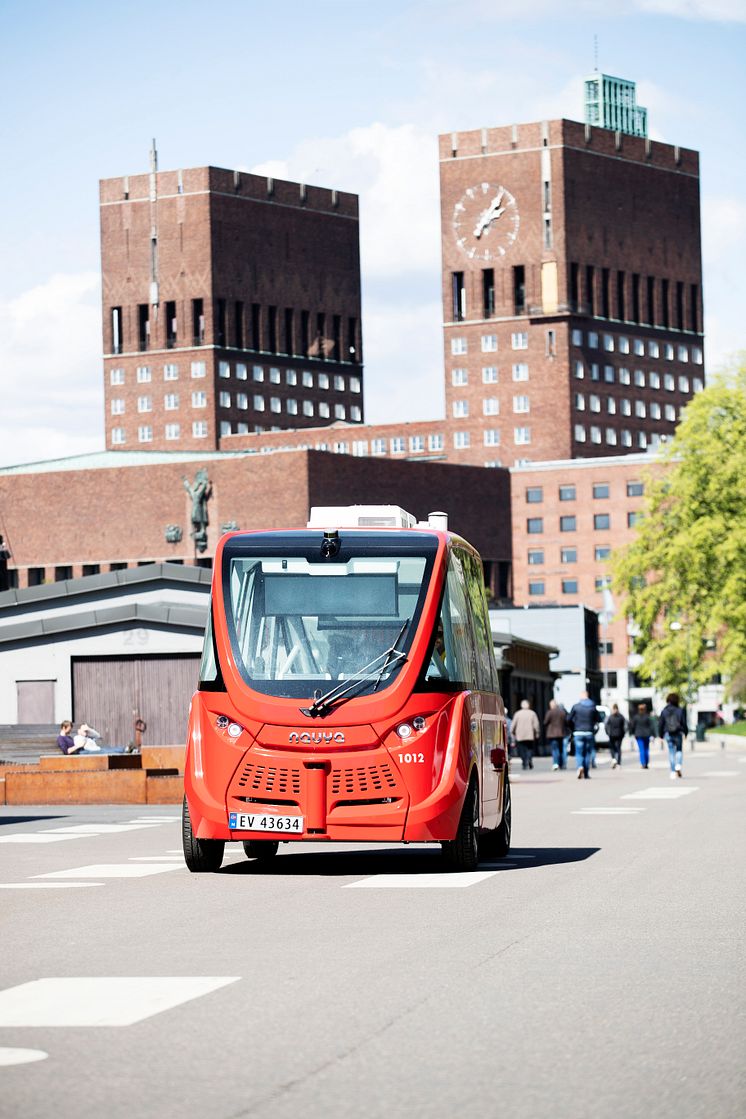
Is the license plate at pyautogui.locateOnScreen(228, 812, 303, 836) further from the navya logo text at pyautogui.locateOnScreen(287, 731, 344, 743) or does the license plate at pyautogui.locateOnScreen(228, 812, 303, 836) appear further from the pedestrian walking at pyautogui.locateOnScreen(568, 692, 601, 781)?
the pedestrian walking at pyautogui.locateOnScreen(568, 692, 601, 781)

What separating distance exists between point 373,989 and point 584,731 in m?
35.9

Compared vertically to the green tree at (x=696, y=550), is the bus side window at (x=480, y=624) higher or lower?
lower

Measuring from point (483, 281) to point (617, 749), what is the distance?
12671cm

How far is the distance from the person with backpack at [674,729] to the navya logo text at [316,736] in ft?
89.3

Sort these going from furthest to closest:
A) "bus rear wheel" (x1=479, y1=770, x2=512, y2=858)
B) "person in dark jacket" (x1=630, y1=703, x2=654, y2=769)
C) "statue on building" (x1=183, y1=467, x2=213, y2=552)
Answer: "statue on building" (x1=183, y1=467, x2=213, y2=552)
"person in dark jacket" (x1=630, y1=703, x2=654, y2=769)
"bus rear wheel" (x1=479, y1=770, x2=512, y2=858)

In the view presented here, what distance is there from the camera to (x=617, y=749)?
183 ft

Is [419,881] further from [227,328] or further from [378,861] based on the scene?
[227,328]

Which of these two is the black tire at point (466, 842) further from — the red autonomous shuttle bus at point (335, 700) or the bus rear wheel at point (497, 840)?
the bus rear wheel at point (497, 840)

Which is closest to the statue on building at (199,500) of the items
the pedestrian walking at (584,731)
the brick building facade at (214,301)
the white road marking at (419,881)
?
the brick building facade at (214,301)

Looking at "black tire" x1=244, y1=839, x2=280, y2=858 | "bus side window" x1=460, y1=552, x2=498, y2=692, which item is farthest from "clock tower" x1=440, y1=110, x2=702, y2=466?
"black tire" x1=244, y1=839, x2=280, y2=858

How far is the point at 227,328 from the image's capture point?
187625mm

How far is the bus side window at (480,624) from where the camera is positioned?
1845 centimetres

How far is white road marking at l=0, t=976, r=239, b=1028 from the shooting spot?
344 inches

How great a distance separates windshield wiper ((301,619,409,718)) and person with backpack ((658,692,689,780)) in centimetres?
2690
